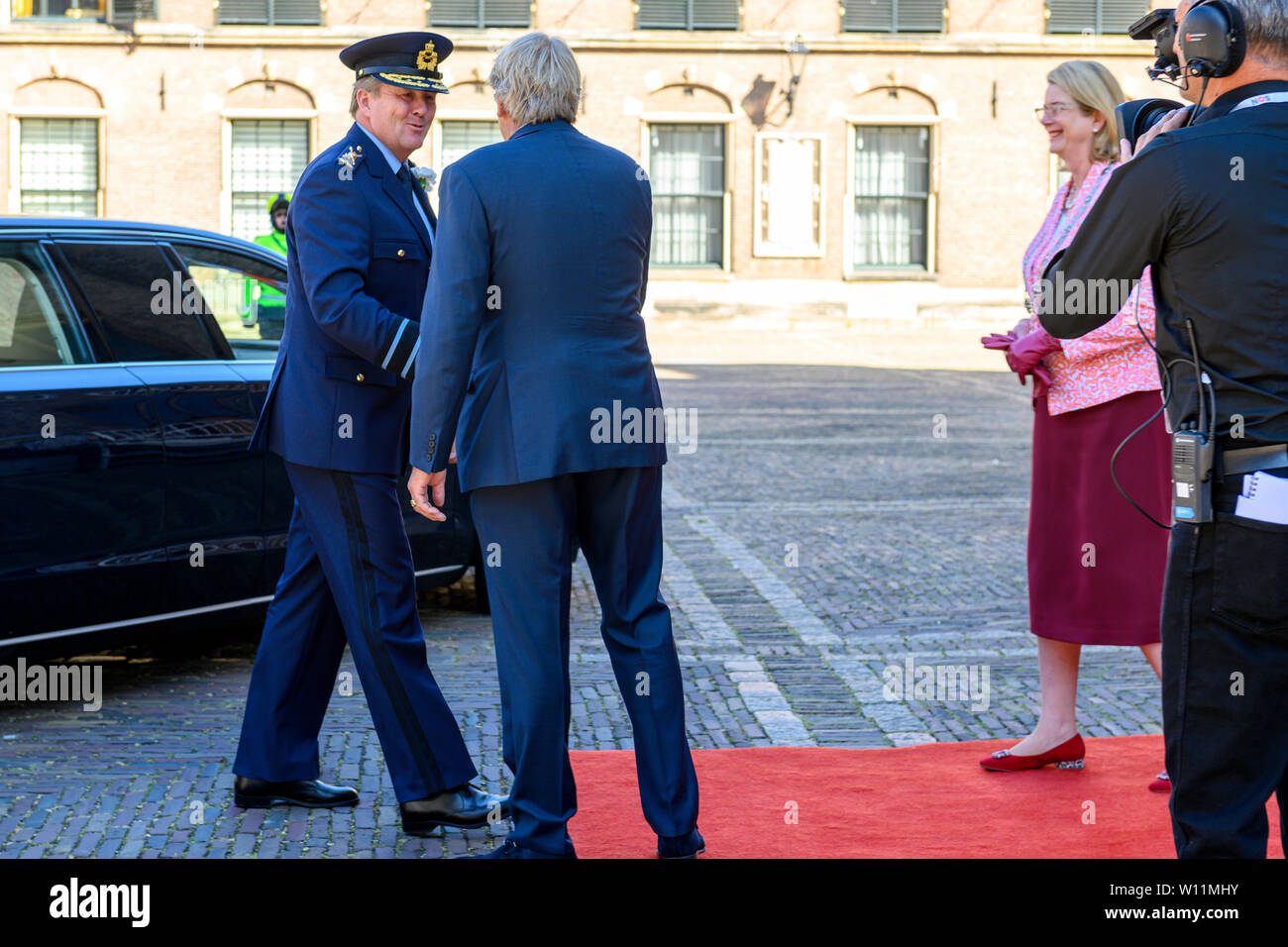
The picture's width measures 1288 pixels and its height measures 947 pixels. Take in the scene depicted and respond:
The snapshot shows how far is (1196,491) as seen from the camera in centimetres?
306

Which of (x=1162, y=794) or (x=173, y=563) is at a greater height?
(x=173, y=563)

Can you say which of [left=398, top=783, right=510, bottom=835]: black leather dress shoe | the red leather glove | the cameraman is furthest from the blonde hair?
[left=398, top=783, right=510, bottom=835]: black leather dress shoe

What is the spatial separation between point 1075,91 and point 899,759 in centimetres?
207

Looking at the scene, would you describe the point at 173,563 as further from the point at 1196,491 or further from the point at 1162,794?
the point at 1196,491

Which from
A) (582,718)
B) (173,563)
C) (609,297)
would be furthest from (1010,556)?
(609,297)

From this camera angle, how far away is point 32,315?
5.38 meters

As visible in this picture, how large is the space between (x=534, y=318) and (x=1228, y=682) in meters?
1.72

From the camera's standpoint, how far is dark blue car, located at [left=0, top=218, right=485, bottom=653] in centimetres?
522

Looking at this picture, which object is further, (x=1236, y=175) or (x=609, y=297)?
(x=609, y=297)

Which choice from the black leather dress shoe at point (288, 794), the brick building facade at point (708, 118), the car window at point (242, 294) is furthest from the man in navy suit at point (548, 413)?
the brick building facade at point (708, 118)

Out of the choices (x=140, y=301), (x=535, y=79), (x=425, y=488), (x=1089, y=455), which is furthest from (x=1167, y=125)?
(x=140, y=301)

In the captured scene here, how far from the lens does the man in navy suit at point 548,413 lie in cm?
376

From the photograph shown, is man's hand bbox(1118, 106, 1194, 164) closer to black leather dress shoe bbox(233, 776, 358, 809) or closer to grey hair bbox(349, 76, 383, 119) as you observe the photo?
grey hair bbox(349, 76, 383, 119)
